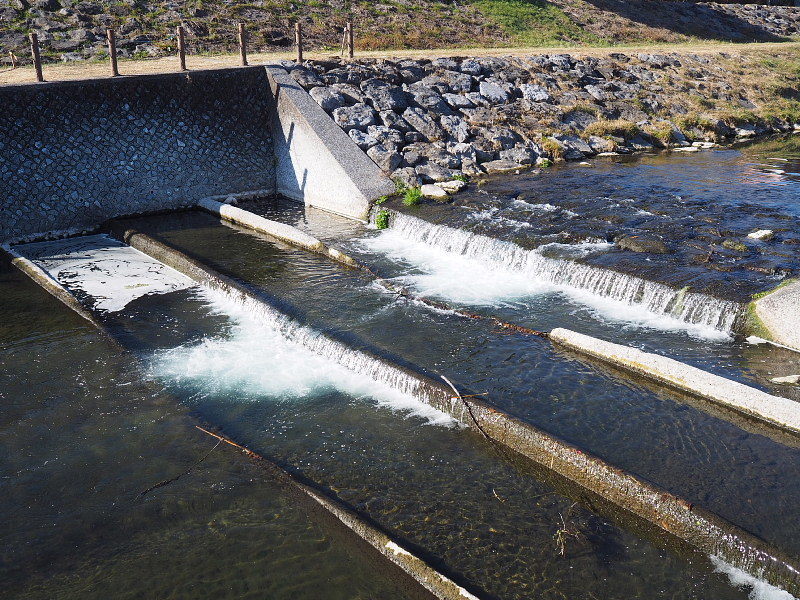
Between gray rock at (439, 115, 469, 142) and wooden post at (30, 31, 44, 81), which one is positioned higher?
wooden post at (30, 31, 44, 81)

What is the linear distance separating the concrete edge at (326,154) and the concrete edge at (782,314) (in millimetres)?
8983

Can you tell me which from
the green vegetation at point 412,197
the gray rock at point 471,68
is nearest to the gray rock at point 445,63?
the gray rock at point 471,68

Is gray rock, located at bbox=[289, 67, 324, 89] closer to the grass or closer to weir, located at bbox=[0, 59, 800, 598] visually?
weir, located at bbox=[0, 59, 800, 598]

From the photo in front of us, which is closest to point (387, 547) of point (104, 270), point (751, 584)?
point (751, 584)

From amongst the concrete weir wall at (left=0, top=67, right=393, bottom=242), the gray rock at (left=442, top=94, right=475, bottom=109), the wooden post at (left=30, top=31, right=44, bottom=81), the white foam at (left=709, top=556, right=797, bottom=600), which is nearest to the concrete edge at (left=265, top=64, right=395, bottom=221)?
the concrete weir wall at (left=0, top=67, right=393, bottom=242)

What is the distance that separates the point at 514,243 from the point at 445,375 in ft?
15.8

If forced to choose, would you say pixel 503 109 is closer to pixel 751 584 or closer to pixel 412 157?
pixel 412 157

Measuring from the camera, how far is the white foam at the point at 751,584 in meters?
5.74

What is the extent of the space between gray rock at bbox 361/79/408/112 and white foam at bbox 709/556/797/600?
606 inches

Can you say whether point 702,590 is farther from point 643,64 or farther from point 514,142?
point 643,64

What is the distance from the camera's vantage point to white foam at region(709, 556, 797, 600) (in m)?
5.74

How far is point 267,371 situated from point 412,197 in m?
7.69

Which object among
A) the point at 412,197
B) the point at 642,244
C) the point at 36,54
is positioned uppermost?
the point at 36,54

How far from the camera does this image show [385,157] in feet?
57.9
